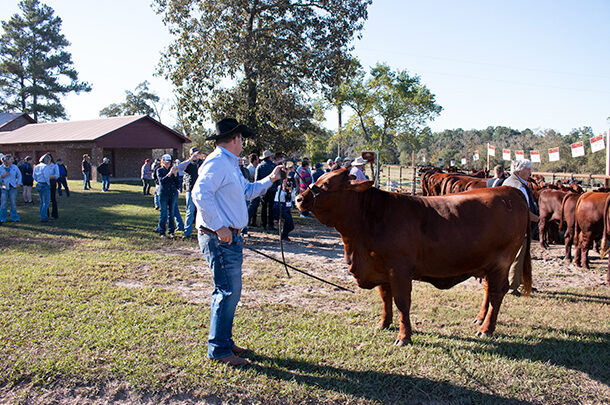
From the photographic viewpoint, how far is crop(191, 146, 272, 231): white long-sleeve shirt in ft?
11.9

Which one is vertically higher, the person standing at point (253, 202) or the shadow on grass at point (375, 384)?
the person standing at point (253, 202)

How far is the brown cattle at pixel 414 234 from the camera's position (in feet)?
14.0

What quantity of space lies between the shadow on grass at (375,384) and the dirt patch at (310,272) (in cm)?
159

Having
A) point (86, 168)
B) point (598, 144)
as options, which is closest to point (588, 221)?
point (598, 144)

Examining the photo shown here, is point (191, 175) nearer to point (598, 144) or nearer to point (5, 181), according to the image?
point (5, 181)

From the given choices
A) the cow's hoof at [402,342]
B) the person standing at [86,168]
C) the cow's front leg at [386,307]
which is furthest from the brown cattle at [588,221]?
the person standing at [86,168]

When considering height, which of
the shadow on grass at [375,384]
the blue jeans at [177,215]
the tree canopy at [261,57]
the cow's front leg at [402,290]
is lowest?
the shadow on grass at [375,384]

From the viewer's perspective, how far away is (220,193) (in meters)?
3.78

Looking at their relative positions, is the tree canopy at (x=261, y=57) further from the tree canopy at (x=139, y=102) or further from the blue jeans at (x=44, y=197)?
the tree canopy at (x=139, y=102)

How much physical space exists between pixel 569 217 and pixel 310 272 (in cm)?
552

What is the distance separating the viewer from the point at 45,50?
5094 centimetres

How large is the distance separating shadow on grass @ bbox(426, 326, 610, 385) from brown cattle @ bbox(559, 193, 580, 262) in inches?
170

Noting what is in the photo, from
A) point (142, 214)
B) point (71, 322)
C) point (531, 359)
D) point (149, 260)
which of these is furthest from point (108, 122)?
point (531, 359)

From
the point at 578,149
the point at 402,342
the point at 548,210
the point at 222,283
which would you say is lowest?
the point at 402,342
